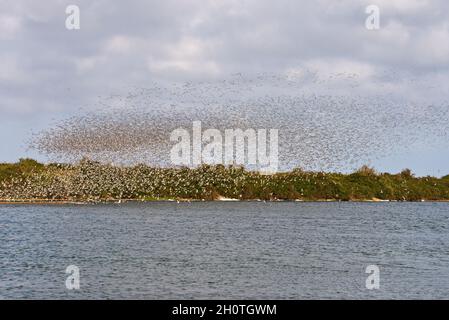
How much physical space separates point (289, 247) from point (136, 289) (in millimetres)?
40113

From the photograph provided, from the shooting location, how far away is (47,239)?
98500 millimetres

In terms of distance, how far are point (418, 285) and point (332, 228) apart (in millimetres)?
74410

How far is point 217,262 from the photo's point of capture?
234 ft

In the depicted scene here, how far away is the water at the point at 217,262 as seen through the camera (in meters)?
53.5

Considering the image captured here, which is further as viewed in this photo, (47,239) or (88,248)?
(47,239)

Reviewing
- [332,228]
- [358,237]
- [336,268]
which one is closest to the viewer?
[336,268]

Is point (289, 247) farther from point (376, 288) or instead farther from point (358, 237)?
point (376, 288)

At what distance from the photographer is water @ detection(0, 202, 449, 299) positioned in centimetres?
5353

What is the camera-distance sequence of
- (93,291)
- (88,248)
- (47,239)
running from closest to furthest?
(93,291) → (88,248) → (47,239)

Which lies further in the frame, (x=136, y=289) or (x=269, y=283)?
(x=269, y=283)

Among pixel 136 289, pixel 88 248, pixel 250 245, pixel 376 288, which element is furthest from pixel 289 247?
pixel 136 289
